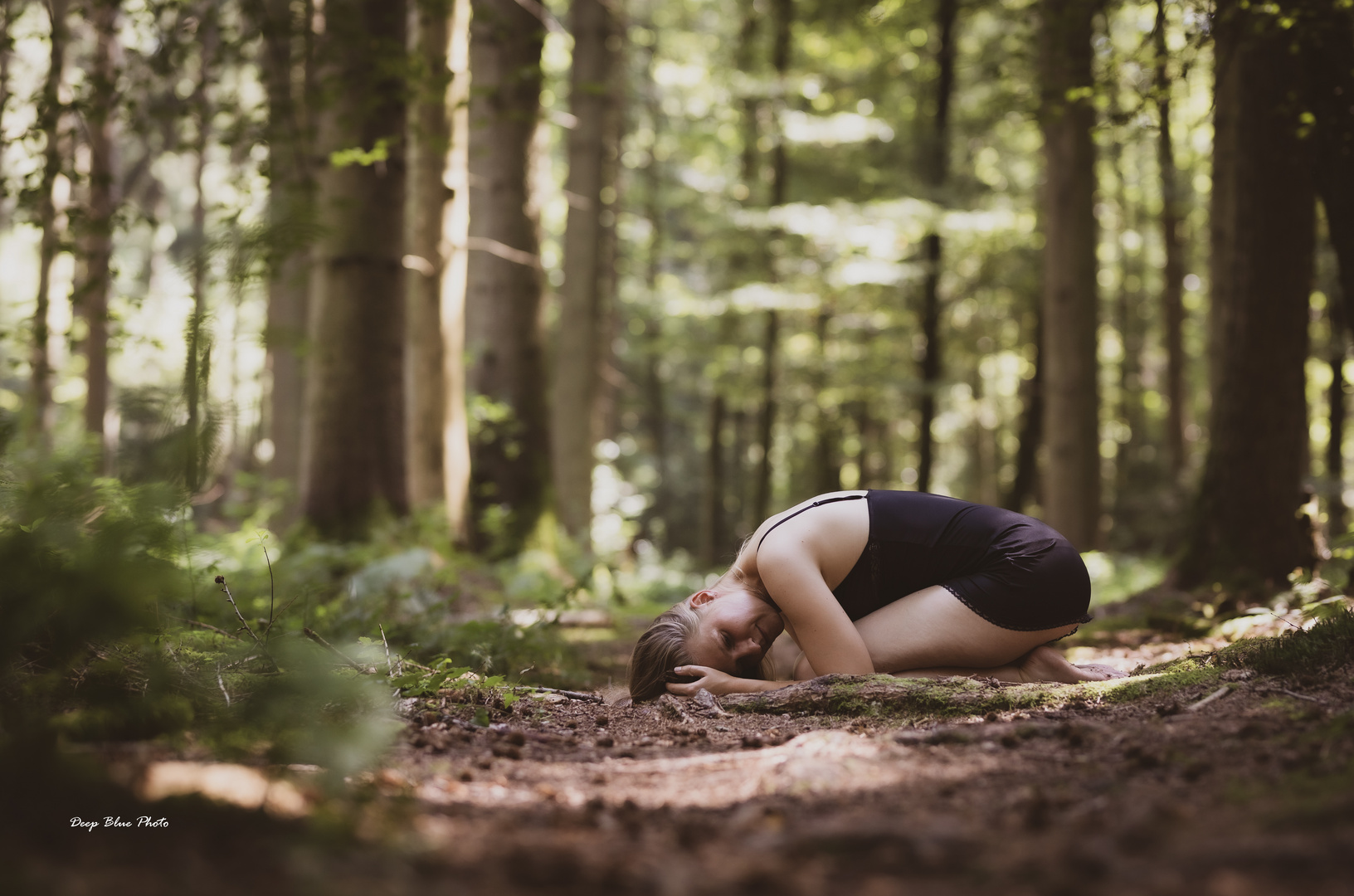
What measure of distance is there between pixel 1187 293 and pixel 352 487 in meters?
23.9

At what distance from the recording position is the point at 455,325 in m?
8.57

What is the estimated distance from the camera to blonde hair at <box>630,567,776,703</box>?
150 inches

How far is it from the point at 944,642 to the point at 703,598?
1042mm

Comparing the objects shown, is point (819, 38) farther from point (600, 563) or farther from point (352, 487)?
point (352, 487)

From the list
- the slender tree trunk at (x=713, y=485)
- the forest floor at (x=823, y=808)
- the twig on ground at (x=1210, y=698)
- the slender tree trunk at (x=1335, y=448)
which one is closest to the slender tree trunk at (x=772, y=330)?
the slender tree trunk at (x=713, y=485)

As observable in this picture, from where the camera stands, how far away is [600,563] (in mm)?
9961

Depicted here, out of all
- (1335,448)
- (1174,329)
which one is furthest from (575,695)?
(1174,329)

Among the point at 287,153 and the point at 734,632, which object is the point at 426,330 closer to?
the point at 287,153

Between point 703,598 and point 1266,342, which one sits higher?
point 1266,342

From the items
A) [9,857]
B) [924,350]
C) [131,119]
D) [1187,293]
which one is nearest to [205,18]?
[131,119]

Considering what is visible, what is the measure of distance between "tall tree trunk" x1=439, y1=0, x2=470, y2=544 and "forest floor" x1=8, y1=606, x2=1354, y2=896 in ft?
18.3

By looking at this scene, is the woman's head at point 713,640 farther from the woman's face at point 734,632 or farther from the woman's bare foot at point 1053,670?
the woman's bare foot at point 1053,670

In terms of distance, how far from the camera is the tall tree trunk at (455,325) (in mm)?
8359

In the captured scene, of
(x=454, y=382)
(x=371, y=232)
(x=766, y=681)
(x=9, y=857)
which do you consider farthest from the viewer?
(x=454, y=382)
